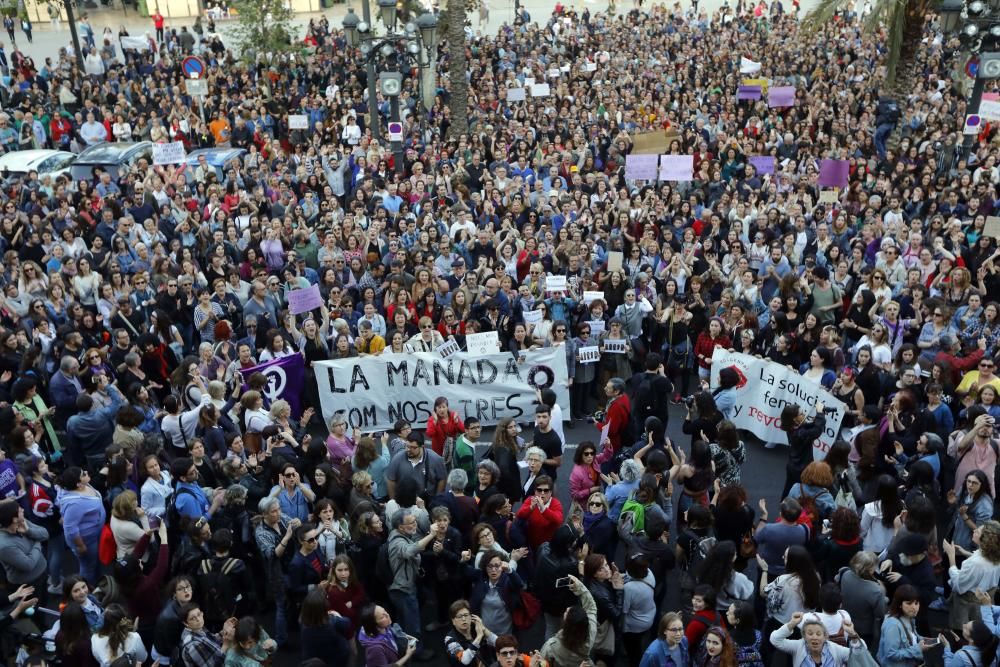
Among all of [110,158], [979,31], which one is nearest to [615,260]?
[979,31]

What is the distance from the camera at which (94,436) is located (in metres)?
8.77

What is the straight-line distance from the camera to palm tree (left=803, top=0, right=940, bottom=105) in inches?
741

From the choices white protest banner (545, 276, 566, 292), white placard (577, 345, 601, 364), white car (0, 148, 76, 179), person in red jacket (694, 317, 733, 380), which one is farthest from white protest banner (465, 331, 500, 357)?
white car (0, 148, 76, 179)

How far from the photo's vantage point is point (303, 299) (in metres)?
11.2

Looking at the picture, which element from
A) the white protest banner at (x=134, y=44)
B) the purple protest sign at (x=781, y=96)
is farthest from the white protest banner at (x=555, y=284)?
the white protest banner at (x=134, y=44)

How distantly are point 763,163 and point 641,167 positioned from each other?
7.31 ft

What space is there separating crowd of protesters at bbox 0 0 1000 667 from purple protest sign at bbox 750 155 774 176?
65cm

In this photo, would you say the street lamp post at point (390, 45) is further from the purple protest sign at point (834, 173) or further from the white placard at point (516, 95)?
the purple protest sign at point (834, 173)

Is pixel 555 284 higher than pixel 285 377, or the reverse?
pixel 555 284

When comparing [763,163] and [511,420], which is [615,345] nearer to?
[511,420]

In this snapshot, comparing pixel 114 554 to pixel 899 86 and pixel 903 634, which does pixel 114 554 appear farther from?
pixel 899 86

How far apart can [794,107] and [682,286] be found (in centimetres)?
1169

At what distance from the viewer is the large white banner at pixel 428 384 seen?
10.5m

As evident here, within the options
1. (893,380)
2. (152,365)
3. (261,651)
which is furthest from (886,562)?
(152,365)
